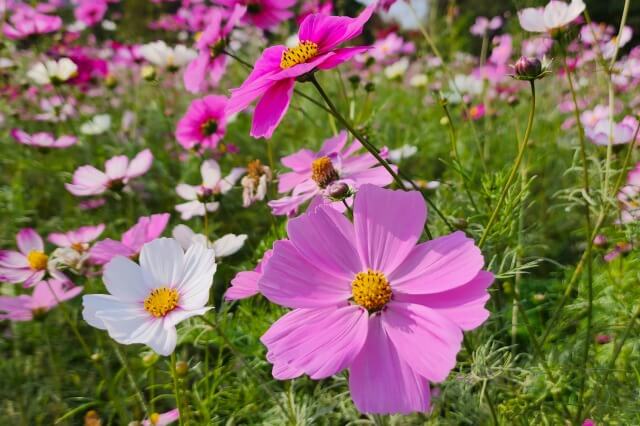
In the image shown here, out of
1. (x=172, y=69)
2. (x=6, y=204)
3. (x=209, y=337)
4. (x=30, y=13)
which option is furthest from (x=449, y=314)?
(x=30, y=13)

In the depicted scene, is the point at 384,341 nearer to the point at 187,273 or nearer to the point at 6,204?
the point at 187,273

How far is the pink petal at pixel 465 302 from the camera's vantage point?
43 centimetres

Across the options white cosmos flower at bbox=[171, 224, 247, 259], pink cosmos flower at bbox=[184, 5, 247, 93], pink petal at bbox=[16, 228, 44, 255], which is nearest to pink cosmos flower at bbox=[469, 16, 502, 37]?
pink cosmos flower at bbox=[184, 5, 247, 93]

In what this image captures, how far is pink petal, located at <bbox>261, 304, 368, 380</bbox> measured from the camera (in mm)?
446

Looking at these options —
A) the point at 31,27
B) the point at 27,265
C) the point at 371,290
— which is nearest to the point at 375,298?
the point at 371,290

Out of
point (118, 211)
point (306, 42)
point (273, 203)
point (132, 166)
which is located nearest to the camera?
point (306, 42)

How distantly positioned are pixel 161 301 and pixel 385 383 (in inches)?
11.8

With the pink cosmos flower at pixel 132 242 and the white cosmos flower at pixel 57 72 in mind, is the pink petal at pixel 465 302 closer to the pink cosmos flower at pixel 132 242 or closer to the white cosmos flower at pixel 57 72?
the pink cosmos flower at pixel 132 242

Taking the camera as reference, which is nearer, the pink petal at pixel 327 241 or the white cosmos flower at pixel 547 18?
the pink petal at pixel 327 241

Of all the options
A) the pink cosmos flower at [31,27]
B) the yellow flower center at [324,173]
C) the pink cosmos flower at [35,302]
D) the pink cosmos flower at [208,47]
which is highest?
the pink cosmos flower at [31,27]

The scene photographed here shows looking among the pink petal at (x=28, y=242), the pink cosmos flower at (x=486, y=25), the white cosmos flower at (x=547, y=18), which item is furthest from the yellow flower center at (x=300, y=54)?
the pink cosmos flower at (x=486, y=25)

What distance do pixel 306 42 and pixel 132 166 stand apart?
0.67m

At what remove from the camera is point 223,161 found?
1.94 meters

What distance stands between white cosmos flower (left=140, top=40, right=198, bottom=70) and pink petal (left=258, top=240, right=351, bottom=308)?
1.27m
